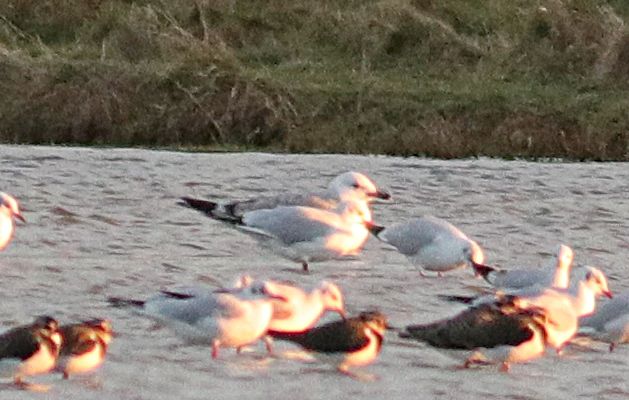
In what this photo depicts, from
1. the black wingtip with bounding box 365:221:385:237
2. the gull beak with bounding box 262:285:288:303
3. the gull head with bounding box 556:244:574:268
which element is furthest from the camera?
the black wingtip with bounding box 365:221:385:237

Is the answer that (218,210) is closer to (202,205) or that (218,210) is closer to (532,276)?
(202,205)

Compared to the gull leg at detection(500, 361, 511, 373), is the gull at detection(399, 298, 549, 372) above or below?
above

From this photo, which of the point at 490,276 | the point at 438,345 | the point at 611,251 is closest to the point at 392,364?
the point at 438,345

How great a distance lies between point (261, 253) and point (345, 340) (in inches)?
134

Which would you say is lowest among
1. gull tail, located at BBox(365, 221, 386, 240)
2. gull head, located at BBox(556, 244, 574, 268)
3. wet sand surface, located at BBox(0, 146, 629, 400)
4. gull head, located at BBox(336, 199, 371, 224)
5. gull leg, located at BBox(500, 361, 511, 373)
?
wet sand surface, located at BBox(0, 146, 629, 400)

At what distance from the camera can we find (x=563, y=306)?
319 inches

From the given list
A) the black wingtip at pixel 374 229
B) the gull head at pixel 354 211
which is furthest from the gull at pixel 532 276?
the gull head at pixel 354 211

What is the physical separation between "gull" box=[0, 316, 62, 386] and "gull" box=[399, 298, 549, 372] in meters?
1.55

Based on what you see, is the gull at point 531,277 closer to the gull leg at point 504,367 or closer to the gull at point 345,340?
the gull leg at point 504,367

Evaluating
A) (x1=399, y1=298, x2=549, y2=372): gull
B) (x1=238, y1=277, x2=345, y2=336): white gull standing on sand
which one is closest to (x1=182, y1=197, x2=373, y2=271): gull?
(x1=238, y1=277, x2=345, y2=336): white gull standing on sand

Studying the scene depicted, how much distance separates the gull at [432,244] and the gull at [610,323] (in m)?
1.23

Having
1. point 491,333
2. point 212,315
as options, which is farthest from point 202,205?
point 491,333

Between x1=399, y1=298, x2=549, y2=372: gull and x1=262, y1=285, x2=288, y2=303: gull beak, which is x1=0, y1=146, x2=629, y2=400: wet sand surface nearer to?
x1=399, y1=298, x2=549, y2=372: gull

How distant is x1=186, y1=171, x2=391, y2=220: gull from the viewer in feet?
34.6
